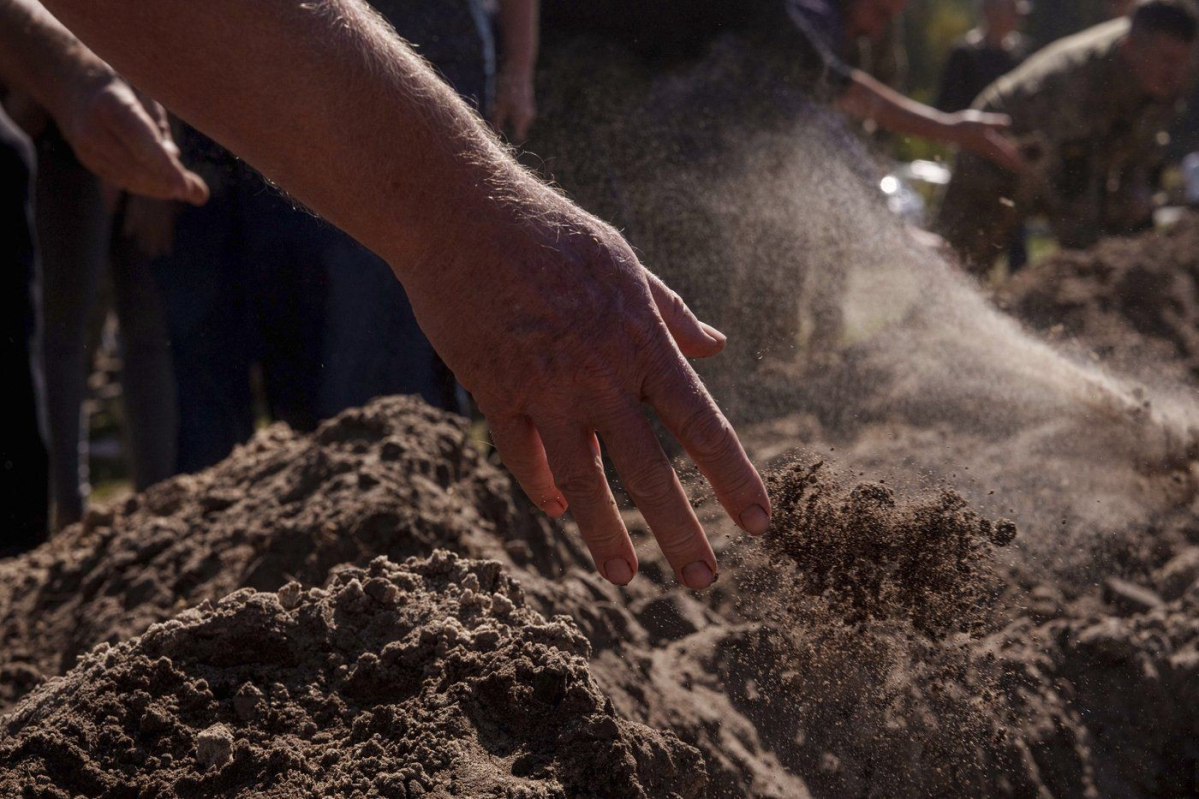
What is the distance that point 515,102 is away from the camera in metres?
3.50

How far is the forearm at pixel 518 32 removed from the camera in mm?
3492

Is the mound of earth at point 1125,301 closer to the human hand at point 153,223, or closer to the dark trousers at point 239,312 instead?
the dark trousers at point 239,312

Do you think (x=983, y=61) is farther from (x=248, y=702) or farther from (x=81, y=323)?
(x=248, y=702)

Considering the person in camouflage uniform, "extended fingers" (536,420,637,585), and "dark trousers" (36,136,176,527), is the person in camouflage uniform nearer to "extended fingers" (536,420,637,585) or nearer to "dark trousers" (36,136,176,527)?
"dark trousers" (36,136,176,527)

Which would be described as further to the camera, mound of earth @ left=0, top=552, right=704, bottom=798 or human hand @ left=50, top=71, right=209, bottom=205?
human hand @ left=50, top=71, right=209, bottom=205

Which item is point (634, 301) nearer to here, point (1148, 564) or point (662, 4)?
point (1148, 564)

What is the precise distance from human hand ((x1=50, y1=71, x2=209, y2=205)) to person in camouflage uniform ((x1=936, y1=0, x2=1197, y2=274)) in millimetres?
4034

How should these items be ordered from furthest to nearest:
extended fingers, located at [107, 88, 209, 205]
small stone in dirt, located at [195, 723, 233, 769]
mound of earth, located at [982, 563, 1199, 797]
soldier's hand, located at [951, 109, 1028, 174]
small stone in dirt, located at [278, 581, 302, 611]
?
soldier's hand, located at [951, 109, 1028, 174] < extended fingers, located at [107, 88, 209, 205] < mound of earth, located at [982, 563, 1199, 797] < small stone in dirt, located at [278, 581, 302, 611] < small stone in dirt, located at [195, 723, 233, 769]

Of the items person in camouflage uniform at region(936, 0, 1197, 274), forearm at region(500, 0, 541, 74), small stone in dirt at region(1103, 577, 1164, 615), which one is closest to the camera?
small stone in dirt at region(1103, 577, 1164, 615)

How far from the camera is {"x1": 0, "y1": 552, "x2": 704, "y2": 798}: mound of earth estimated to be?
157 centimetres

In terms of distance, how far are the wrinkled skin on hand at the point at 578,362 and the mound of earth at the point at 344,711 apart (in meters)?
0.30

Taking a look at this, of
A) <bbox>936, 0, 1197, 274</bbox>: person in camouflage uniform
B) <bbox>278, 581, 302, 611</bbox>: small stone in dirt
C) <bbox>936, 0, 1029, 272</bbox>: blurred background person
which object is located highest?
<bbox>936, 0, 1029, 272</bbox>: blurred background person

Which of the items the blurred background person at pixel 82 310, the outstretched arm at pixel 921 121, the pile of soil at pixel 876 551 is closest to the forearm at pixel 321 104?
the pile of soil at pixel 876 551

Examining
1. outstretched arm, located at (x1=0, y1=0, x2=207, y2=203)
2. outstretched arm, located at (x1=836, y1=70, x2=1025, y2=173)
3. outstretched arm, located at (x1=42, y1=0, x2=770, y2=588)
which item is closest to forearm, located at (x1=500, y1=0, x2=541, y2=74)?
outstretched arm, located at (x1=0, y1=0, x2=207, y2=203)
